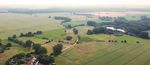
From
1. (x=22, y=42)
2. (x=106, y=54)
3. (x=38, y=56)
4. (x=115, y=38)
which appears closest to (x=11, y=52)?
(x=38, y=56)

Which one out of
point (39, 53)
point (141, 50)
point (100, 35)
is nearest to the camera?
point (39, 53)

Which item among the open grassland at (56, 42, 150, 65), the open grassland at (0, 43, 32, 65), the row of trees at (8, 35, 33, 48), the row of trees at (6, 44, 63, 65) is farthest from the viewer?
the row of trees at (8, 35, 33, 48)

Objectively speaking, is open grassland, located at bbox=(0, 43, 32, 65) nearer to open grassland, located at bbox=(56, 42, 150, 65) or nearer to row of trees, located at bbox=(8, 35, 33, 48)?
row of trees, located at bbox=(8, 35, 33, 48)

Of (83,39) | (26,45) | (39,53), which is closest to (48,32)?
(83,39)

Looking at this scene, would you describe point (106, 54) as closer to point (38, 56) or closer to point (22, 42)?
point (38, 56)

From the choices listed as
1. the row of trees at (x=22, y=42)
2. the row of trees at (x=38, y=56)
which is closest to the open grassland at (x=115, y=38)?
the row of trees at (x=22, y=42)

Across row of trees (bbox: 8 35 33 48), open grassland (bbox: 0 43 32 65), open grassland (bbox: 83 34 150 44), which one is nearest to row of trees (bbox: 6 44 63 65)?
open grassland (bbox: 0 43 32 65)

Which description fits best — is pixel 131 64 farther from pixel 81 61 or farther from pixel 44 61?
pixel 44 61

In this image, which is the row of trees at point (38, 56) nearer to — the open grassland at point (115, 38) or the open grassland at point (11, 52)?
the open grassland at point (11, 52)
